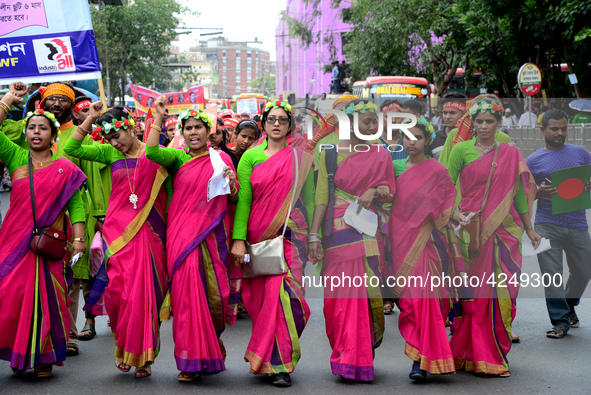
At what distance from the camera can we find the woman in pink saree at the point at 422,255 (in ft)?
15.4

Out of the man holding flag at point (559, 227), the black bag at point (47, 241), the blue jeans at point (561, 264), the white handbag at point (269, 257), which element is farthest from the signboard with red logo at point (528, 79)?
the black bag at point (47, 241)

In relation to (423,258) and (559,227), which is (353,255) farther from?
(559,227)

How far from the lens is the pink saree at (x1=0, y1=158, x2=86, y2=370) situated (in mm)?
4805

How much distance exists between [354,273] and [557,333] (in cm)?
220

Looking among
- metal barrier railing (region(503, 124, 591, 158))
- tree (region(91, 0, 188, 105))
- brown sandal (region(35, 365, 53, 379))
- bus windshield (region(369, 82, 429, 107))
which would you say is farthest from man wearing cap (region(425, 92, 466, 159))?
tree (region(91, 0, 188, 105))

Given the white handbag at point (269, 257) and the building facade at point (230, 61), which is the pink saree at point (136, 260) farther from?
the building facade at point (230, 61)

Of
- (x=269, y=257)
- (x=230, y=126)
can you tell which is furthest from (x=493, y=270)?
(x=230, y=126)

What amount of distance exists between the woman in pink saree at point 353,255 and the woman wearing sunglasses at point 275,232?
0.44 feet

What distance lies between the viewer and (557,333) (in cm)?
598

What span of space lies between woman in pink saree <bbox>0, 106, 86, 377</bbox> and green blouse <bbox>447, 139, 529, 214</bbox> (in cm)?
272

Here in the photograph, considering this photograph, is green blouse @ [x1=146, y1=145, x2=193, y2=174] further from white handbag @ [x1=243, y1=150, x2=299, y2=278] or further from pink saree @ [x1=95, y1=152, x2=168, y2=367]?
white handbag @ [x1=243, y1=150, x2=299, y2=278]

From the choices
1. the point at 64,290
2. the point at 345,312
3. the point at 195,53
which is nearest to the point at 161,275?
the point at 64,290

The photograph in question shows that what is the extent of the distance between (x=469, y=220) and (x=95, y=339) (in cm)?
327

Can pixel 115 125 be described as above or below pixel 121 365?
above
